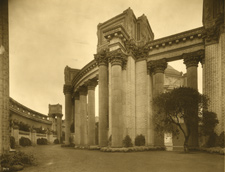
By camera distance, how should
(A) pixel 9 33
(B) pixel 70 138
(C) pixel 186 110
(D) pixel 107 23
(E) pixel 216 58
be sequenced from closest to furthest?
(A) pixel 9 33
(C) pixel 186 110
(E) pixel 216 58
(D) pixel 107 23
(B) pixel 70 138

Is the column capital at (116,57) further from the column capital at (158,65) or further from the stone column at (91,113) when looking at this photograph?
the stone column at (91,113)

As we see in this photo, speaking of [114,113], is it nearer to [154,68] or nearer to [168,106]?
[168,106]

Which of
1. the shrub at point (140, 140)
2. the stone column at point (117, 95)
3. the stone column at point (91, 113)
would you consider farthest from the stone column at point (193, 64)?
the stone column at point (91, 113)

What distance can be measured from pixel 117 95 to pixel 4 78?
10416mm

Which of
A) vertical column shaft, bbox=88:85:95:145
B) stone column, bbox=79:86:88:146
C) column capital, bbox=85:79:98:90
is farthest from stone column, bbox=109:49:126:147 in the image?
stone column, bbox=79:86:88:146

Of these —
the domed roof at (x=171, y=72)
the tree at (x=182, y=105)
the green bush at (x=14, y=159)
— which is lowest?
the green bush at (x=14, y=159)

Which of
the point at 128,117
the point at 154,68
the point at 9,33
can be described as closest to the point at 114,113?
the point at 128,117

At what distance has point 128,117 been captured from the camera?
63.2 ft

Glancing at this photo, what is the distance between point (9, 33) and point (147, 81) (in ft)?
52.6

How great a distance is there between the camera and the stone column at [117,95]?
57.0 ft

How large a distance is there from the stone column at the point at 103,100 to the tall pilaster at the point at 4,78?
434 inches

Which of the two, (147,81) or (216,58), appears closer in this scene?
(216,58)

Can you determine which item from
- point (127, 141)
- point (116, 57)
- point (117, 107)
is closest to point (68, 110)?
point (117, 107)

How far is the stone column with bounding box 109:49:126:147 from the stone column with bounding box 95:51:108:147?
233 centimetres
